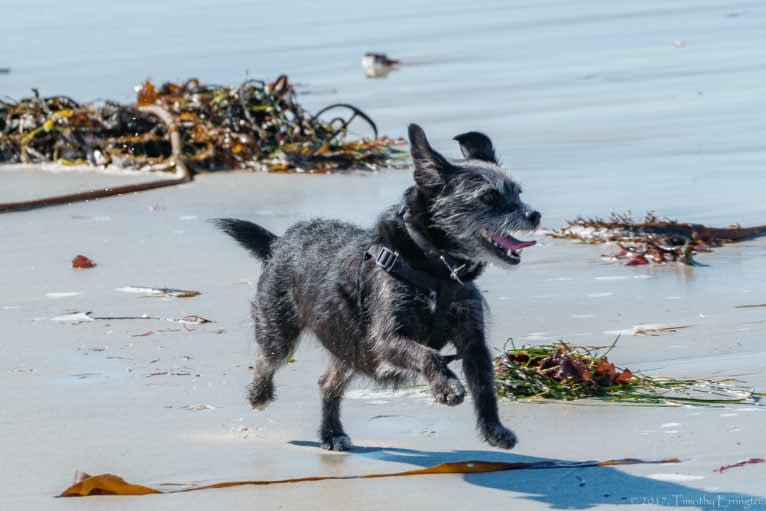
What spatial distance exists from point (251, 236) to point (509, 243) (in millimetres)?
1268

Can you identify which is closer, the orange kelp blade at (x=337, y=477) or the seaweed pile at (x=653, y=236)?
the orange kelp blade at (x=337, y=477)

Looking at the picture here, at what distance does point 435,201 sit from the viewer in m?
4.84

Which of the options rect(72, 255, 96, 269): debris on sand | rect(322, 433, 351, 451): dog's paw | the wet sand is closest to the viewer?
the wet sand

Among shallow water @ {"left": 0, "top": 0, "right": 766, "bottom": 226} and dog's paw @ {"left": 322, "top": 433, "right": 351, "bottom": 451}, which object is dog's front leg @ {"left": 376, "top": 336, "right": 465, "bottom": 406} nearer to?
dog's paw @ {"left": 322, "top": 433, "right": 351, "bottom": 451}

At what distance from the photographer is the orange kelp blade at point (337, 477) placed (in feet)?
14.2

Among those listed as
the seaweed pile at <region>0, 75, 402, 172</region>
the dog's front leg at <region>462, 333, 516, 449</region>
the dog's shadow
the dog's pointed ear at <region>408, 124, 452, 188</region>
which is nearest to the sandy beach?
the dog's shadow

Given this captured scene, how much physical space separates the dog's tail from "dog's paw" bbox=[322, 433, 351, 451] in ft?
3.51

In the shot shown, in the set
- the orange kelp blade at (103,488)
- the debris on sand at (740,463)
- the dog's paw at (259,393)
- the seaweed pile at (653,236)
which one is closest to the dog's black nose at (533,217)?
the debris on sand at (740,463)

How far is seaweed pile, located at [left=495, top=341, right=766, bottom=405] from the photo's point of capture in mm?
5000

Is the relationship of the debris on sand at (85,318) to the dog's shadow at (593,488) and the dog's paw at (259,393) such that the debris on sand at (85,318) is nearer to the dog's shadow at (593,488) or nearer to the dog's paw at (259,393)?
the dog's paw at (259,393)

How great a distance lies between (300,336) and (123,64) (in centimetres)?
1657

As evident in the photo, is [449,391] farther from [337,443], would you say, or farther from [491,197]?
[491,197]

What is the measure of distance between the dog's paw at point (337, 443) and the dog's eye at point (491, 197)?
978 millimetres

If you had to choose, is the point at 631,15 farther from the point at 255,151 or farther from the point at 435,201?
the point at 435,201
